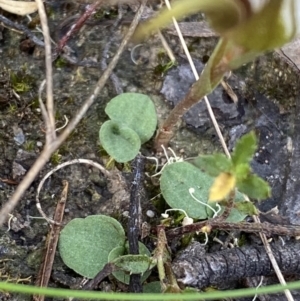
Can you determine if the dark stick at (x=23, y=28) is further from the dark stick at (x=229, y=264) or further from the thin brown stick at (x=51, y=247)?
the dark stick at (x=229, y=264)

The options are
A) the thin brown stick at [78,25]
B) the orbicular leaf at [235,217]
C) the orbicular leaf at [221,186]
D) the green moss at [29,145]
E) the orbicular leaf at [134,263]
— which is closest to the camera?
the orbicular leaf at [221,186]

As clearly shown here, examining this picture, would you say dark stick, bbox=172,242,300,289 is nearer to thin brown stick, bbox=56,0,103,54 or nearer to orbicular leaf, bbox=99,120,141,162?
orbicular leaf, bbox=99,120,141,162

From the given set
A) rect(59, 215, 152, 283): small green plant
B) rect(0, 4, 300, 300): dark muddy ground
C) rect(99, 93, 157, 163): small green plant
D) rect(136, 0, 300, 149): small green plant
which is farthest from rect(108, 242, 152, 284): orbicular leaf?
rect(136, 0, 300, 149): small green plant

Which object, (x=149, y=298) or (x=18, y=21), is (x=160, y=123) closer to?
(x=18, y=21)

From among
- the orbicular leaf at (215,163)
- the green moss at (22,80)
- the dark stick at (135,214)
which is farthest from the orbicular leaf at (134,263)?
the green moss at (22,80)

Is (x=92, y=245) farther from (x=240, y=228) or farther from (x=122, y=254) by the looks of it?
(x=240, y=228)

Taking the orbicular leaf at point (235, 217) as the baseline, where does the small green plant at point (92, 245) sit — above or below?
below

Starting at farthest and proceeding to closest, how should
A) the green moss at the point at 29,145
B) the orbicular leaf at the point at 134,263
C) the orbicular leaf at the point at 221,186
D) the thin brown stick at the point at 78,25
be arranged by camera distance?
the thin brown stick at the point at 78,25 < the green moss at the point at 29,145 < the orbicular leaf at the point at 134,263 < the orbicular leaf at the point at 221,186
